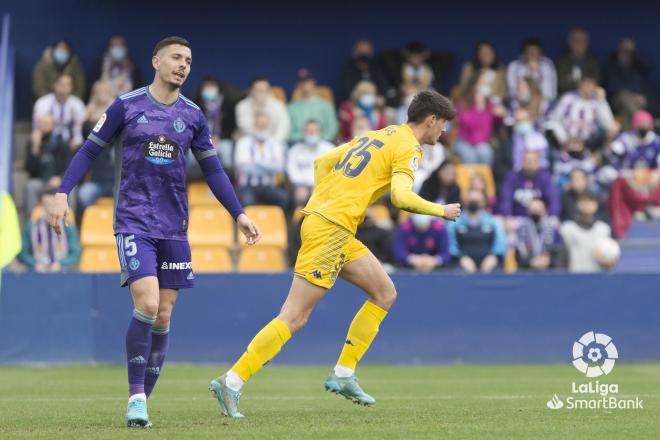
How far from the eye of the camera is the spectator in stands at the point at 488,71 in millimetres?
18281

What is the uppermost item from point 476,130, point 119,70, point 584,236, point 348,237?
point 119,70

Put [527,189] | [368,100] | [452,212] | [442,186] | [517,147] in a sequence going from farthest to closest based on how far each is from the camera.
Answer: [368,100], [517,147], [527,189], [442,186], [452,212]

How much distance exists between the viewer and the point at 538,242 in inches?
611

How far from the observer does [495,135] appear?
17.8 m

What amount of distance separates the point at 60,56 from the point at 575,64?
7905 mm

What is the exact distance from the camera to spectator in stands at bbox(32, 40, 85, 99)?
695 inches

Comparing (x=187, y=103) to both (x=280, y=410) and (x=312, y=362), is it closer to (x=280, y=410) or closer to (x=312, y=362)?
(x=280, y=410)

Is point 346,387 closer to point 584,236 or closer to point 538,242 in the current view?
point 538,242

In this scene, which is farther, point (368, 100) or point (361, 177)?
point (368, 100)

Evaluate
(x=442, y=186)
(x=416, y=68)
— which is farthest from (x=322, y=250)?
(x=416, y=68)

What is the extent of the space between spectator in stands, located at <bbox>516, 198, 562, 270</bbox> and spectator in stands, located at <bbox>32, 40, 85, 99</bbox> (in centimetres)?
686

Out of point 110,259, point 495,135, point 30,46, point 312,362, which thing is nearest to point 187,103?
point 312,362

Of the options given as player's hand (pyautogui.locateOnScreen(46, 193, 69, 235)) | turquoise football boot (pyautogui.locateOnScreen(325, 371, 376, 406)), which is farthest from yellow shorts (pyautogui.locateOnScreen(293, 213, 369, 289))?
player's hand (pyautogui.locateOnScreen(46, 193, 69, 235))

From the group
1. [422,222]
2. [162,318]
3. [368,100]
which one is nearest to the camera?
[162,318]
